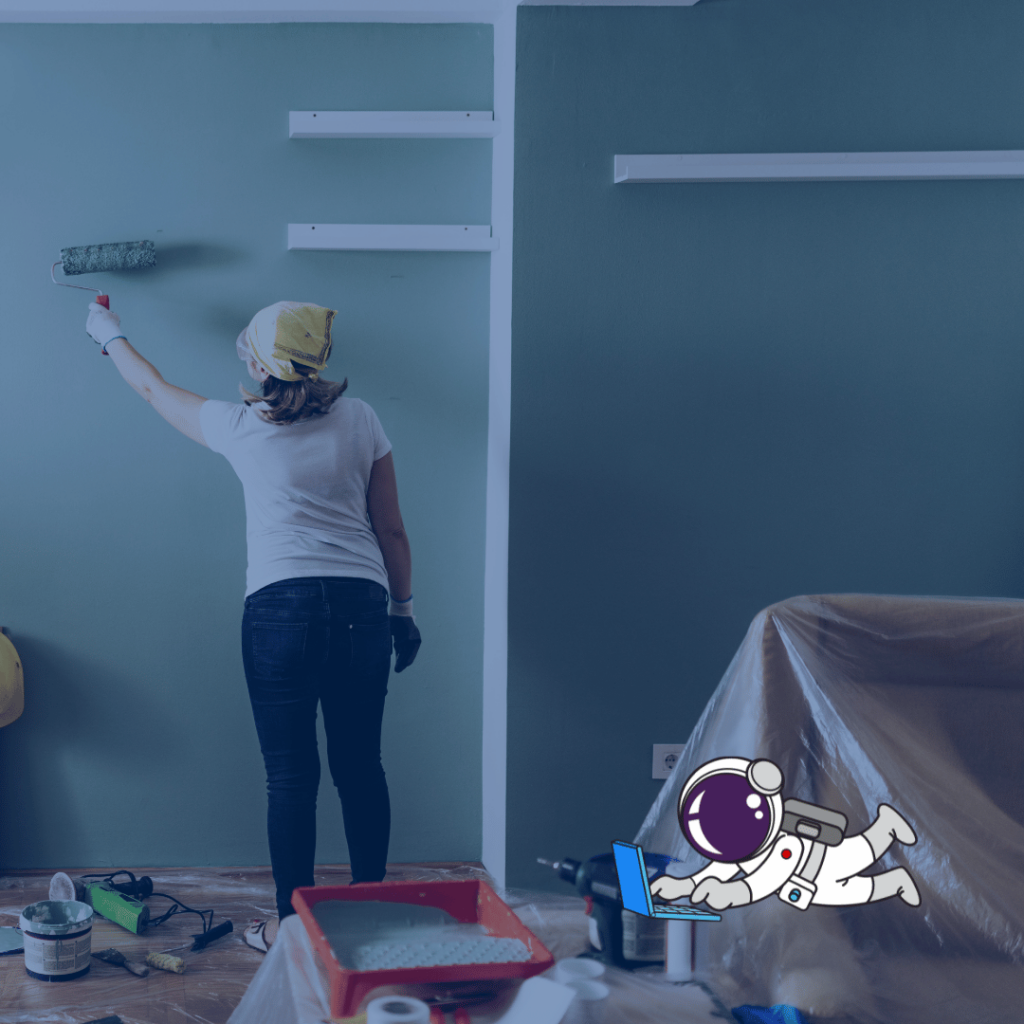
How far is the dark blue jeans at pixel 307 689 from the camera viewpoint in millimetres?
1674

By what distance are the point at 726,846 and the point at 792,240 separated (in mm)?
1496

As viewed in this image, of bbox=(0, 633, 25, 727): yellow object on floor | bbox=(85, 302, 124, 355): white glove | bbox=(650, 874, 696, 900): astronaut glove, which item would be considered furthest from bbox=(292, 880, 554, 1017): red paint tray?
bbox=(85, 302, 124, 355): white glove

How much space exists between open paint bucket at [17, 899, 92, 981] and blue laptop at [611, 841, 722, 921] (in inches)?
48.7

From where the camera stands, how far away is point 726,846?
84 cm

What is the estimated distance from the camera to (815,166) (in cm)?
190

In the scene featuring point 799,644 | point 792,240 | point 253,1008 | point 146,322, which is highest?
point 792,240

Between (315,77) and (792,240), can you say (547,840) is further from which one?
(315,77)

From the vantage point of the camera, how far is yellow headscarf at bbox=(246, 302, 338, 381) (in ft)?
5.39

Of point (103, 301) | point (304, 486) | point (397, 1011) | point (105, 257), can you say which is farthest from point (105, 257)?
point (397, 1011)

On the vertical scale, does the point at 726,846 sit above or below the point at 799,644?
below

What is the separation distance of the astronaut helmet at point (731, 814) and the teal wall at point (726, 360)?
1.11 meters

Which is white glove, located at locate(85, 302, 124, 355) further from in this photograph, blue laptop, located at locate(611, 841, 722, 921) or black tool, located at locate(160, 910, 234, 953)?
blue laptop, located at locate(611, 841, 722, 921)

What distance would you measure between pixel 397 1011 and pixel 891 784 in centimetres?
63

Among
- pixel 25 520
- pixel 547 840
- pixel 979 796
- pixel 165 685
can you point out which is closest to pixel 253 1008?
pixel 979 796
